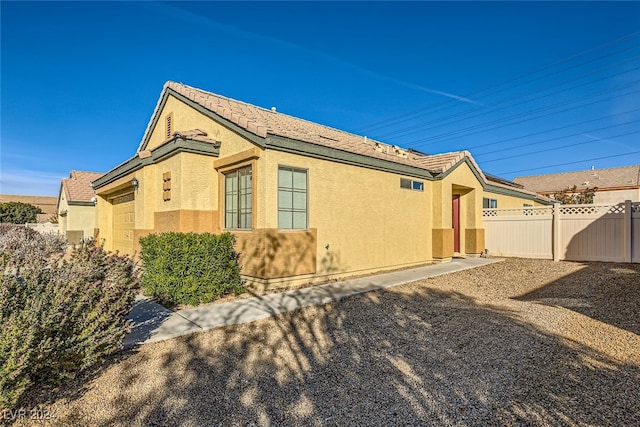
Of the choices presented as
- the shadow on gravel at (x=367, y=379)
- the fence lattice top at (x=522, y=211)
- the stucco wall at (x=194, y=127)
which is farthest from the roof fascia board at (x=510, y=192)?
the shadow on gravel at (x=367, y=379)

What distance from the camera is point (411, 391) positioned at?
367cm

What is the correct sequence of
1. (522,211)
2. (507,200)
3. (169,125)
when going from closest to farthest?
(169,125), (522,211), (507,200)

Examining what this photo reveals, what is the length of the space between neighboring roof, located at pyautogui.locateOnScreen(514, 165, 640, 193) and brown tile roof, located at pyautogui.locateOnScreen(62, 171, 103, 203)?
1791 inches

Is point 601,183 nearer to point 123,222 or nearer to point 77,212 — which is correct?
point 123,222

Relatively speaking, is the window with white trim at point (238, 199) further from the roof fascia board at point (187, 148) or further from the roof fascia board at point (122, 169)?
the roof fascia board at point (122, 169)

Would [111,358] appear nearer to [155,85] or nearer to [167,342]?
[167,342]

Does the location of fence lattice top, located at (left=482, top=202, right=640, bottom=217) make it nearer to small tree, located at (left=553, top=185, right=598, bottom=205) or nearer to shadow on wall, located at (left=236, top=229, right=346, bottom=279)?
shadow on wall, located at (left=236, top=229, right=346, bottom=279)

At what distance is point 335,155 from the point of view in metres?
9.48

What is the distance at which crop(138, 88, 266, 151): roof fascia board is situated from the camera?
838 centimetres

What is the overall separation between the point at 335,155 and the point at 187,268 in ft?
16.0

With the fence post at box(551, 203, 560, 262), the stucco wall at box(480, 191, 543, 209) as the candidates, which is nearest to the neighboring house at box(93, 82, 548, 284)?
the fence post at box(551, 203, 560, 262)

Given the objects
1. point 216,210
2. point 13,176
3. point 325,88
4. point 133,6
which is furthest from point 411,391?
point 13,176

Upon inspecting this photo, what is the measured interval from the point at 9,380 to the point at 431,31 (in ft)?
56.7

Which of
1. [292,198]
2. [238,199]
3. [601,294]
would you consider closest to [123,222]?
[238,199]
